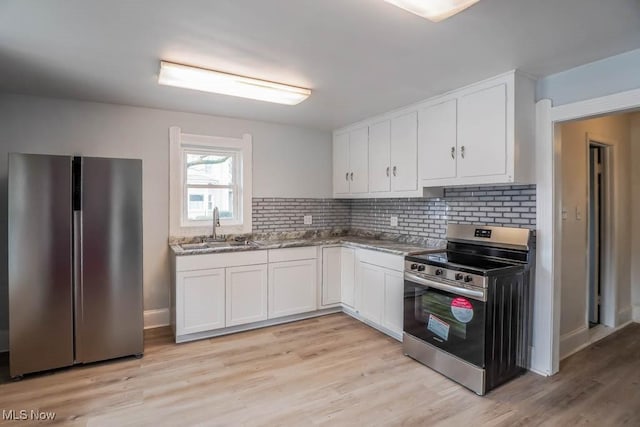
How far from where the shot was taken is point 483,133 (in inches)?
105

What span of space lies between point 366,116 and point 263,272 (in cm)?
209

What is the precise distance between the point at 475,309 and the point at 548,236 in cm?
84

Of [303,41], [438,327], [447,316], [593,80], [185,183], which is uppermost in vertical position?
[303,41]

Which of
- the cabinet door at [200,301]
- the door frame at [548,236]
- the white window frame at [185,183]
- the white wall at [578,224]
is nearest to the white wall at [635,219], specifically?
the white wall at [578,224]

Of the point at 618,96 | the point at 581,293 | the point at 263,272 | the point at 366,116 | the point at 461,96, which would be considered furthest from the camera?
the point at 366,116

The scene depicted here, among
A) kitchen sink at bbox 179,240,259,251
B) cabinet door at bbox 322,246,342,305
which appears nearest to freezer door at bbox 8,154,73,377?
kitchen sink at bbox 179,240,259,251

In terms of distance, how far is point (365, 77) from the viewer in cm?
266

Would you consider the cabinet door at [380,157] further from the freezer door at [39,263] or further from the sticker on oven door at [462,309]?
the freezer door at [39,263]

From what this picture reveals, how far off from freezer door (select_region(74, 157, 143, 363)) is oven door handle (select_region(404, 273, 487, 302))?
2328 mm

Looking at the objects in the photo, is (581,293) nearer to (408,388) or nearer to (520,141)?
(520,141)

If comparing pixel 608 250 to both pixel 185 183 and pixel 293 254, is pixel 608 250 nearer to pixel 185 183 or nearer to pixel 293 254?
pixel 293 254

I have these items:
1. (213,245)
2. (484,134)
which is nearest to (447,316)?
(484,134)

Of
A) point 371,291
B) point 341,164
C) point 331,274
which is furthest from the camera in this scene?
point 341,164

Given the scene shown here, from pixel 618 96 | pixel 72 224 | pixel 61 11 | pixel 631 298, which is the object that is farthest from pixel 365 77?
pixel 631 298
